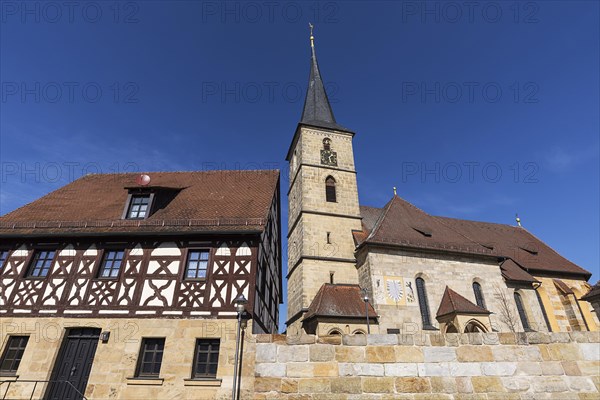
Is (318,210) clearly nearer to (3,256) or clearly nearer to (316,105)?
(316,105)

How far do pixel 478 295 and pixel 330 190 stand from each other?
10.3 metres

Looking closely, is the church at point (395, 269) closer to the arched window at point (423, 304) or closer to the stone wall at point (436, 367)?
the arched window at point (423, 304)

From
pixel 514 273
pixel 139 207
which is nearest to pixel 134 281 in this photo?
pixel 139 207

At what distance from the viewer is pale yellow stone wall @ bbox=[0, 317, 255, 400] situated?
852cm

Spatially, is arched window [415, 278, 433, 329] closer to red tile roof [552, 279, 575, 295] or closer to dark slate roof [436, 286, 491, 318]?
dark slate roof [436, 286, 491, 318]

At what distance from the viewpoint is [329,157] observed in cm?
2238

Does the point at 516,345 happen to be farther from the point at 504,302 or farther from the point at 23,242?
the point at 23,242

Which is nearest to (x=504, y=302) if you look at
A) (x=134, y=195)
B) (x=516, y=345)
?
(x=516, y=345)

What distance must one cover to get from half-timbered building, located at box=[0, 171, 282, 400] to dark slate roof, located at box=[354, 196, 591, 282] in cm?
837

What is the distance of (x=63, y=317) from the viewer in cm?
987

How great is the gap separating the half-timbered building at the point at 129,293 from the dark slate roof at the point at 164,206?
0.23 ft

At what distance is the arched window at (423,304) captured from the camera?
1565 cm

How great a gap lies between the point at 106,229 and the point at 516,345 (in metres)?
12.4

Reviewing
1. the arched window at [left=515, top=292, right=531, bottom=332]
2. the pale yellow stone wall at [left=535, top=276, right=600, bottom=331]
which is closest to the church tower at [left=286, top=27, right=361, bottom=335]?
the arched window at [left=515, top=292, right=531, bottom=332]
